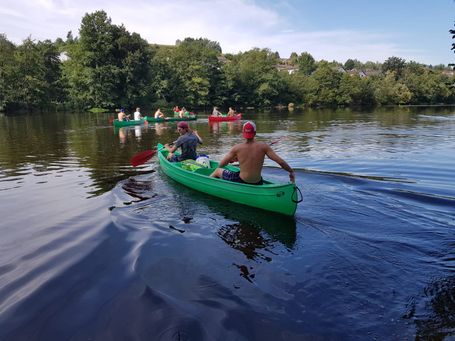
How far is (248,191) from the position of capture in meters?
7.87

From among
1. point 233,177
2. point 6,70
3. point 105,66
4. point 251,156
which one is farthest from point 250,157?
point 6,70

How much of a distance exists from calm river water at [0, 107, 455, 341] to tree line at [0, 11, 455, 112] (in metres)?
46.8

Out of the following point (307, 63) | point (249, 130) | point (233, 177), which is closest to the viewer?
point (249, 130)

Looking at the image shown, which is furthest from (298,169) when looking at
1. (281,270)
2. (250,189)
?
(281,270)

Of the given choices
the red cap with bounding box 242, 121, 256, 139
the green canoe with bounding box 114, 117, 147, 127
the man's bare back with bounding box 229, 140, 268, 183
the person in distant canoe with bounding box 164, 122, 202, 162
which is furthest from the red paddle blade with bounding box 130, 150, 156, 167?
the green canoe with bounding box 114, 117, 147, 127

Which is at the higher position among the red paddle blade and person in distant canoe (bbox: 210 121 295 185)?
person in distant canoe (bbox: 210 121 295 185)

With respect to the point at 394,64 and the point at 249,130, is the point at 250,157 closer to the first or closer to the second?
the point at 249,130

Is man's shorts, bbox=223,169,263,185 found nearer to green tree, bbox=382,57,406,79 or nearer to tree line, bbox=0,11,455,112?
tree line, bbox=0,11,455,112

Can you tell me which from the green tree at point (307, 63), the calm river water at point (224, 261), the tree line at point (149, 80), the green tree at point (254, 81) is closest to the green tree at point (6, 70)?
the tree line at point (149, 80)

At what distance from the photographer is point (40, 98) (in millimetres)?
52312

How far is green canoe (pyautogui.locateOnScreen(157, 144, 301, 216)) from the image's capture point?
7.27 metres

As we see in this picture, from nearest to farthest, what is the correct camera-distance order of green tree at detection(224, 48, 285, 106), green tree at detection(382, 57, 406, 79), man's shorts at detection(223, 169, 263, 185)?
man's shorts at detection(223, 169, 263, 185) < green tree at detection(224, 48, 285, 106) < green tree at detection(382, 57, 406, 79)

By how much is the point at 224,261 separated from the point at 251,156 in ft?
8.60

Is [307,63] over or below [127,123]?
over
